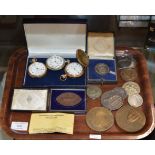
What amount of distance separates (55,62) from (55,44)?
84 millimetres

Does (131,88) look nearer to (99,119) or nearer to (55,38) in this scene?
(99,119)

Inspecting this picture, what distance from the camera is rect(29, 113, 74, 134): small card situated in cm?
115

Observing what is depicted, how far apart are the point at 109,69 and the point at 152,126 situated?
11.7 inches

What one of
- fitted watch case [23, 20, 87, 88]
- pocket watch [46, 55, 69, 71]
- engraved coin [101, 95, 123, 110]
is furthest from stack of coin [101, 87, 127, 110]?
pocket watch [46, 55, 69, 71]

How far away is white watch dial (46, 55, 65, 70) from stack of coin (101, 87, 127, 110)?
217 mm

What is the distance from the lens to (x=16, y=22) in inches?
54.0

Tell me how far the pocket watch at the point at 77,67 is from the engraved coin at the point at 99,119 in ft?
0.54

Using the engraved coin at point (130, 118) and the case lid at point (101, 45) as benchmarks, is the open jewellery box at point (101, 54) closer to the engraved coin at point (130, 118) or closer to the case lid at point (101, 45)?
the case lid at point (101, 45)

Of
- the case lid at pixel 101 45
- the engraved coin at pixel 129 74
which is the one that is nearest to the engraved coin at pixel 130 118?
the engraved coin at pixel 129 74

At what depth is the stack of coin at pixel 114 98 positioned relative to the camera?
1228 millimetres

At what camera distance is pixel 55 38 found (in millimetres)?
1319

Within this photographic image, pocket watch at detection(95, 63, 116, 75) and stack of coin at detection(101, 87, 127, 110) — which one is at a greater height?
pocket watch at detection(95, 63, 116, 75)

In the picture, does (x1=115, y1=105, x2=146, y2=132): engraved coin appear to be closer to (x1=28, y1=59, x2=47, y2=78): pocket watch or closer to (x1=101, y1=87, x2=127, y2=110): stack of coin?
(x1=101, y1=87, x2=127, y2=110): stack of coin
